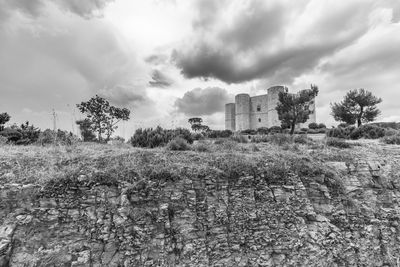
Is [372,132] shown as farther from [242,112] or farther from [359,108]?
[242,112]

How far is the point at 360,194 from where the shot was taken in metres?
6.04

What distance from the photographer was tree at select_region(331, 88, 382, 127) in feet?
91.9

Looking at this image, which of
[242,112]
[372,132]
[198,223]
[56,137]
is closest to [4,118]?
[56,137]

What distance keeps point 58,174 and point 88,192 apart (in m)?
0.89

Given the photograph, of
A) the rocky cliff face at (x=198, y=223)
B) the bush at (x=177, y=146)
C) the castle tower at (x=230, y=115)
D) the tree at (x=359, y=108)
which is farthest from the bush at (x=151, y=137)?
the castle tower at (x=230, y=115)

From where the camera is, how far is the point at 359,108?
2889 centimetres

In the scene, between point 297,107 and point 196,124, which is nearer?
point 297,107

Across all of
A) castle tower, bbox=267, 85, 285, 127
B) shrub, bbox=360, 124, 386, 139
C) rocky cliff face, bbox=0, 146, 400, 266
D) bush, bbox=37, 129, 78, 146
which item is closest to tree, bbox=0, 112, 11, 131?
bush, bbox=37, 129, 78, 146

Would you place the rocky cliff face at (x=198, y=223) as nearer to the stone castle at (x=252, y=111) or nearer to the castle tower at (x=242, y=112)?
the stone castle at (x=252, y=111)

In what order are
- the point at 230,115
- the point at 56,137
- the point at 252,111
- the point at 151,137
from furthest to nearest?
the point at 230,115
the point at 252,111
the point at 151,137
the point at 56,137

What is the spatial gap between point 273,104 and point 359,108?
13.4 m

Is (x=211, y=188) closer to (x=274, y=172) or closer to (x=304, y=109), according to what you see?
(x=274, y=172)

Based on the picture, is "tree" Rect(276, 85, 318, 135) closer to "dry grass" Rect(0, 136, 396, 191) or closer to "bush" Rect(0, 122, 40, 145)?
"dry grass" Rect(0, 136, 396, 191)

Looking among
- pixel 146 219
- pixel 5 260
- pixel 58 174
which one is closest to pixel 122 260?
pixel 146 219
